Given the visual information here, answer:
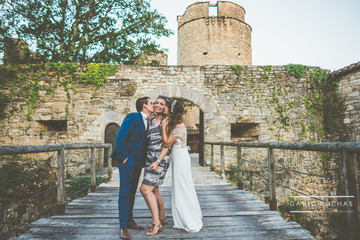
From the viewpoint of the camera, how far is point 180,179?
2.51m

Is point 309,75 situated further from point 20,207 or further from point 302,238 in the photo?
point 20,207

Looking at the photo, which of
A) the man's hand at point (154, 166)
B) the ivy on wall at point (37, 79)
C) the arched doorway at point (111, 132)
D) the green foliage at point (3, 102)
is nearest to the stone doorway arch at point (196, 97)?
the arched doorway at point (111, 132)

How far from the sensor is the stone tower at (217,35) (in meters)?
14.5

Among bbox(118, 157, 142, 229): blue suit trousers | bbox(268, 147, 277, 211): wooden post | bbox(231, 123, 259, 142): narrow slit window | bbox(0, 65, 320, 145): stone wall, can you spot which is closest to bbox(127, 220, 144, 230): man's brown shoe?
bbox(118, 157, 142, 229): blue suit trousers

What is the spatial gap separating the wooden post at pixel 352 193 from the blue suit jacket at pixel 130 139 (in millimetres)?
1832

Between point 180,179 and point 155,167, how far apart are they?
32cm

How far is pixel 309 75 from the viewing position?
341 inches

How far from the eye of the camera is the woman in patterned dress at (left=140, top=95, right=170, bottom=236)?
7.80 ft

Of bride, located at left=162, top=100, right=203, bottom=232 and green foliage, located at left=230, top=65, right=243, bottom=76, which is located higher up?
green foliage, located at left=230, top=65, right=243, bottom=76

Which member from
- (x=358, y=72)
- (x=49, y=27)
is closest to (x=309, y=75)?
(x=358, y=72)

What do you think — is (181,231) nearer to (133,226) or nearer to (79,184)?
(133,226)

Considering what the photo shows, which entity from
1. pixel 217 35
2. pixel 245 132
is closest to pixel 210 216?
pixel 245 132

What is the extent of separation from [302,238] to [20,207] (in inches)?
261

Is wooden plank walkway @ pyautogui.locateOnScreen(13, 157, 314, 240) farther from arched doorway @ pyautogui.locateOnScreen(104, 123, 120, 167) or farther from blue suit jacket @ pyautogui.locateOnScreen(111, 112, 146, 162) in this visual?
arched doorway @ pyautogui.locateOnScreen(104, 123, 120, 167)
